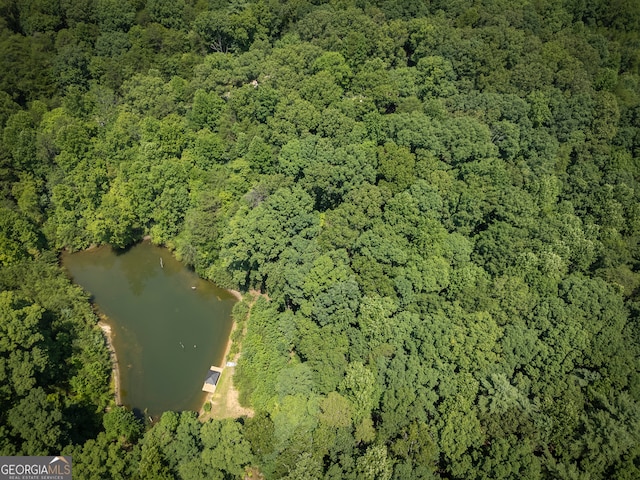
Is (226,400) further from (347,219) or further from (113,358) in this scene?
(347,219)

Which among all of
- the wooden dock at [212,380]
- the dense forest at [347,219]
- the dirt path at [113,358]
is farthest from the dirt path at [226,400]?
the dirt path at [113,358]

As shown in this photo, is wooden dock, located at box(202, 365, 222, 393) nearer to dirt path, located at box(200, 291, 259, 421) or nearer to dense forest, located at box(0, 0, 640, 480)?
dirt path, located at box(200, 291, 259, 421)

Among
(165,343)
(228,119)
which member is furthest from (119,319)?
(228,119)

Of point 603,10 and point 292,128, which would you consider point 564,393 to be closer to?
point 292,128

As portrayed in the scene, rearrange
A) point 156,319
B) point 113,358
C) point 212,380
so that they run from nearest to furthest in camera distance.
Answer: point 212,380 < point 113,358 < point 156,319

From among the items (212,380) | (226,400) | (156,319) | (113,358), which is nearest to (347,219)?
(212,380)

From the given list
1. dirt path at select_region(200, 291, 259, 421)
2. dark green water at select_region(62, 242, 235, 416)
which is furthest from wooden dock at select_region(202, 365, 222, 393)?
dark green water at select_region(62, 242, 235, 416)
